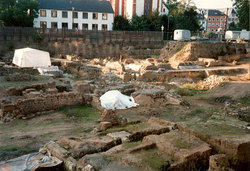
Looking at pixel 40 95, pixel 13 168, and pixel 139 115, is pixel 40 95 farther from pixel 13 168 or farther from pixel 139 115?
pixel 13 168

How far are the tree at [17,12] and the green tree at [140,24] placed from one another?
50.3ft

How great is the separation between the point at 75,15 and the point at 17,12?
12.7m

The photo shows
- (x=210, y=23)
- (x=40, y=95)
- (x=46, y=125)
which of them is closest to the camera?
(x=46, y=125)

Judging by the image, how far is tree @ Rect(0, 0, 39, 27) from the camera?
1294 inches

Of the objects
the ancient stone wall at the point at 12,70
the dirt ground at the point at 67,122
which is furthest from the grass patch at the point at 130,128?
the ancient stone wall at the point at 12,70

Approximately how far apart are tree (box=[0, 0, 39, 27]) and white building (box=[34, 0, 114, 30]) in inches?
293

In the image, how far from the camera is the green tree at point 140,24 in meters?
42.6

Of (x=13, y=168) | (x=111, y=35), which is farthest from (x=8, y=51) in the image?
(x=13, y=168)

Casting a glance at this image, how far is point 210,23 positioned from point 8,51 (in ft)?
216

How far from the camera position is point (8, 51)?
30.7 meters

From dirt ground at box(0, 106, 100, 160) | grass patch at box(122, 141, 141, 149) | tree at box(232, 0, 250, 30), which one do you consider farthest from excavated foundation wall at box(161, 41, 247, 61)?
grass patch at box(122, 141, 141, 149)

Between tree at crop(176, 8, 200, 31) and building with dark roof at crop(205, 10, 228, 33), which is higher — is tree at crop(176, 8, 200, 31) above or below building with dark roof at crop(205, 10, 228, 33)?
below

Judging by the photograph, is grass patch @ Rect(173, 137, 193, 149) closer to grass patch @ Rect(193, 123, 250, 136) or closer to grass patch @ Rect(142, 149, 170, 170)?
grass patch @ Rect(142, 149, 170, 170)

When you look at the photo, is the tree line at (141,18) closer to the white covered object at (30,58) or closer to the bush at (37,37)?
the bush at (37,37)
